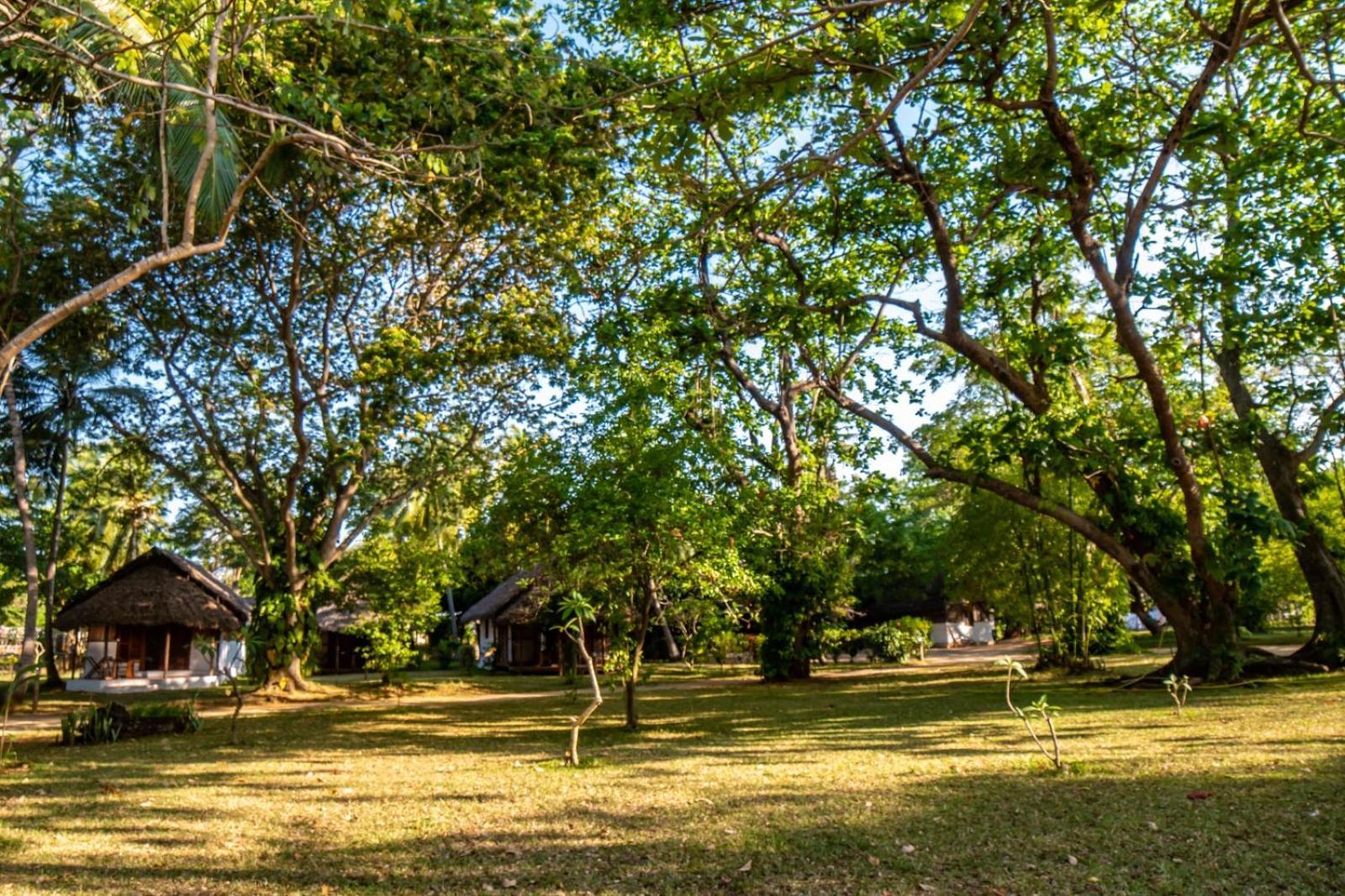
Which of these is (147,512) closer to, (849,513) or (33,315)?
(33,315)

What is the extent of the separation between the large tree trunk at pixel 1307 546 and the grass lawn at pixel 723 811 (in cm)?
521

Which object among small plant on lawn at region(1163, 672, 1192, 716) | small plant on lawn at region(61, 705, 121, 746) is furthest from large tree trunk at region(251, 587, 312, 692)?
small plant on lawn at region(1163, 672, 1192, 716)

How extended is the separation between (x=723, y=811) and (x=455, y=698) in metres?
16.8

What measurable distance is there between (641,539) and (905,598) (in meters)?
32.1

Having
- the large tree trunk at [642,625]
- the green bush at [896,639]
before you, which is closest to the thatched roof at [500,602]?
the green bush at [896,639]

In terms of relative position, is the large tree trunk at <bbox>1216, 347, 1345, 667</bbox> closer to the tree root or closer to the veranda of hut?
the tree root

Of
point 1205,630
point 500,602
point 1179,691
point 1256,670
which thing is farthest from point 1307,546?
point 500,602

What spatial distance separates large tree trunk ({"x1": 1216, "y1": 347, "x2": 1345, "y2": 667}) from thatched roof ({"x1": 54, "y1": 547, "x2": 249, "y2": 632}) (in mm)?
27570

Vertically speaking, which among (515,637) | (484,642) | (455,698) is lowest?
(455,698)

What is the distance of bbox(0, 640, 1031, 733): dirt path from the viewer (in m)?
16.6

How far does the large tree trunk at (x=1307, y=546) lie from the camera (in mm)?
15562

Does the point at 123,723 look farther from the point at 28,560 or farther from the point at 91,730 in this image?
the point at 28,560

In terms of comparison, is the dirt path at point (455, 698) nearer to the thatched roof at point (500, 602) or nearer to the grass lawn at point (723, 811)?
the grass lawn at point (723, 811)

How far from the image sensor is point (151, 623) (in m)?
27.2
